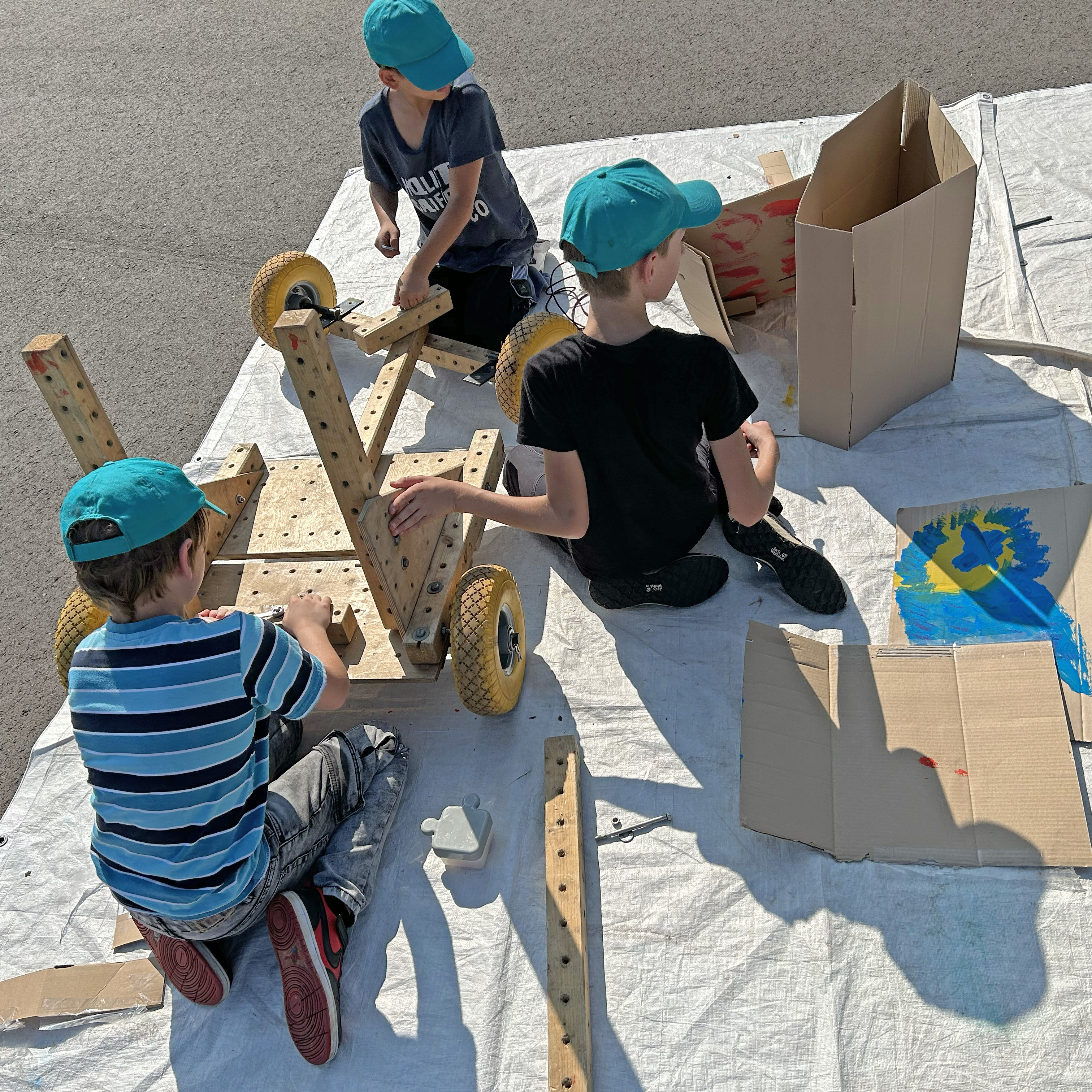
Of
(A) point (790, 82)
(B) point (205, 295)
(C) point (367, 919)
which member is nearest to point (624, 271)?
(C) point (367, 919)

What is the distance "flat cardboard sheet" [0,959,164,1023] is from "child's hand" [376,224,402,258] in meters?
2.40

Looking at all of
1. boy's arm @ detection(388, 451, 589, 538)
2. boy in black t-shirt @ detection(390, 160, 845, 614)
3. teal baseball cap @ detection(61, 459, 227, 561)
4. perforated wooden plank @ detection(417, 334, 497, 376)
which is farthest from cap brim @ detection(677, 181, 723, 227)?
perforated wooden plank @ detection(417, 334, 497, 376)

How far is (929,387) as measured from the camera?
293 cm

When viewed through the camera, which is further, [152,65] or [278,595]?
[152,65]

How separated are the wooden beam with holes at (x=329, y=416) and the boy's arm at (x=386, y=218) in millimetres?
1452

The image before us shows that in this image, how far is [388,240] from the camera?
343cm

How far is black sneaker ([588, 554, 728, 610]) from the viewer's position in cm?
248

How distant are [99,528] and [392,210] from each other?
2.16 m

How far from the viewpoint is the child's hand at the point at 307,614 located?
2.22 metres

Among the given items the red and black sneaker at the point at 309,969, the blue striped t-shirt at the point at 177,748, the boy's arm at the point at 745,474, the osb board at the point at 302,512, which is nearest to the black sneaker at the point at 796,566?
the boy's arm at the point at 745,474

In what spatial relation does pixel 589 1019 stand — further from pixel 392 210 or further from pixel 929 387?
pixel 392 210

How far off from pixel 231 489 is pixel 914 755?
200cm

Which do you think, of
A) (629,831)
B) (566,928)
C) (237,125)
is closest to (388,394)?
(629,831)

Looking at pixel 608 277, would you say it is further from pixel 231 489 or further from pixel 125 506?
pixel 231 489
